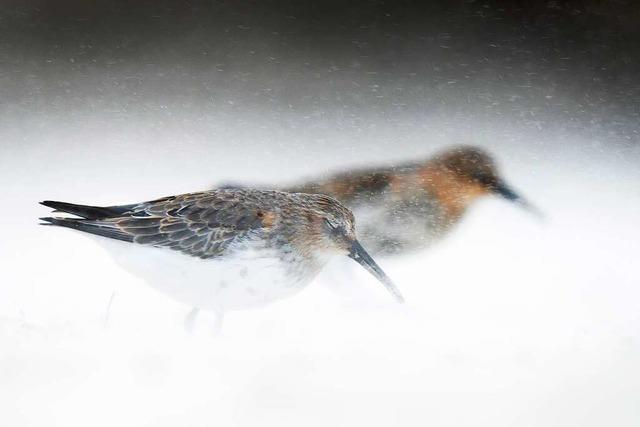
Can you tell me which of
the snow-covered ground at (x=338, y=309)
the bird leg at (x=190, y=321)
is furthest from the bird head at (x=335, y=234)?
the bird leg at (x=190, y=321)

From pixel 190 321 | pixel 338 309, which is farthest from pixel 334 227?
pixel 190 321

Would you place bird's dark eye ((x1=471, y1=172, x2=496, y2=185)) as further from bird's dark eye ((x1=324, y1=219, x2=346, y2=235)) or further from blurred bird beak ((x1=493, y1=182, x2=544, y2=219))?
bird's dark eye ((x1=324, y1=219, x2=346, y2=235))

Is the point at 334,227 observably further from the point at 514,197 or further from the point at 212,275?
the point at 514,197

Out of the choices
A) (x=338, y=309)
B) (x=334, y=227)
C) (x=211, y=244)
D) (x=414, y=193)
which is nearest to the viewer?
(x=211, y=244)

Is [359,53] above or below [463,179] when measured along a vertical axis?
above

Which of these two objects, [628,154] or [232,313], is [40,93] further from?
[628,154]

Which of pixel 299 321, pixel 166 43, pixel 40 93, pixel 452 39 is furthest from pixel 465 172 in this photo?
pixel 40 93
